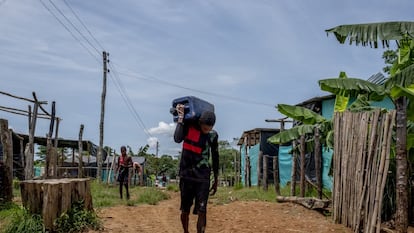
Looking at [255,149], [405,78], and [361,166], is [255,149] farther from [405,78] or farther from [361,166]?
[405,78]

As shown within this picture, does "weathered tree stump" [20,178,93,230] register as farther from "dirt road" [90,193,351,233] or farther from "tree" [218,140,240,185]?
"tree" [218,140,240,185]

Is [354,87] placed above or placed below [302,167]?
above

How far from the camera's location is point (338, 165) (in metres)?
8.10

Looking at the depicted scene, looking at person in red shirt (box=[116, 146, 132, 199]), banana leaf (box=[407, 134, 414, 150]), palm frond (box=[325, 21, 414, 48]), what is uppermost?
palm frond (box=[325, 21, 414, 48])

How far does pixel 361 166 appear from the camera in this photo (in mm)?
7297

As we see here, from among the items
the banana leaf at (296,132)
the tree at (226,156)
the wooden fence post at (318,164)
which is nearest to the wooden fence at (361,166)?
the wooden fence post at (318,164)

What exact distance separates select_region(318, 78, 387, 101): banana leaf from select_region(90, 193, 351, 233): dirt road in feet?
7.64

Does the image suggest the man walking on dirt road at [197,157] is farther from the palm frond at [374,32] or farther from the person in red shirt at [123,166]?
the person in red shirt at [123,166]

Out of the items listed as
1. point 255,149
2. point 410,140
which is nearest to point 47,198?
point 410,140

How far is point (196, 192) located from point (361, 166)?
3.01m

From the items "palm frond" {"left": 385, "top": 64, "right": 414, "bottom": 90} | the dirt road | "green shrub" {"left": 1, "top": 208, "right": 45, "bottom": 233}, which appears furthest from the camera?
the dirt road

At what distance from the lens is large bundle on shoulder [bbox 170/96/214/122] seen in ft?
18.5

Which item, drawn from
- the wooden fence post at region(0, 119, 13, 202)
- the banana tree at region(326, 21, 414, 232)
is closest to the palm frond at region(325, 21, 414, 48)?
the banana tree at region(326, 21, 414, 232)

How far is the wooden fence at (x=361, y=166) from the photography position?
6898 mm
